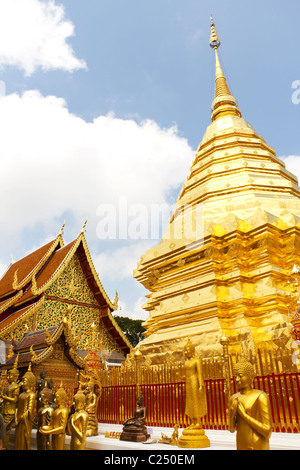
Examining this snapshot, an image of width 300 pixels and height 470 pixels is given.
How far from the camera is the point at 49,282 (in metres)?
11.8

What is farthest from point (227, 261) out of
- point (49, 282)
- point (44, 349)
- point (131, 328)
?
point (131, 328)

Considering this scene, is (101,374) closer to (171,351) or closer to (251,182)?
(171,351)

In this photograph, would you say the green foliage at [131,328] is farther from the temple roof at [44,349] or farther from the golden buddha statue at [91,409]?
the golden buddha statue at [91,409]

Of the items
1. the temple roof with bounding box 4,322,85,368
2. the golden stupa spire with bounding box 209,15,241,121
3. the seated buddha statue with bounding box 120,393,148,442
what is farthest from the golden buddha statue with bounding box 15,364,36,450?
the golden stupa spire with bounding box 209,15,241,121

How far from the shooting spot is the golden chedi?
6.63m

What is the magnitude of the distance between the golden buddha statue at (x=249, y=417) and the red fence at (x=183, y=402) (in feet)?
6.61

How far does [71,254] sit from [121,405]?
298 inches

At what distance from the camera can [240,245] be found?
287 inches

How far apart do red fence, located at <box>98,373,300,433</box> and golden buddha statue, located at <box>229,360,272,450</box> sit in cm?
202

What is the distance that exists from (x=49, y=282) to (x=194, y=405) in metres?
9.05

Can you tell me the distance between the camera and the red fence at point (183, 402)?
4121 mm

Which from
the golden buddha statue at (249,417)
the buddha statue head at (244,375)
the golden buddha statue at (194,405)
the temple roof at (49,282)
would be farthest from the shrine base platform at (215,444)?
the temple roof at (49,282)
